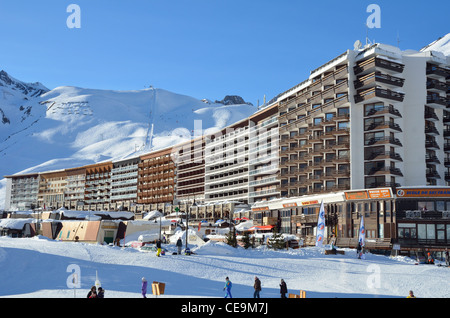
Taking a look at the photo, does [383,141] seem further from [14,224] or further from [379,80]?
[14,224]

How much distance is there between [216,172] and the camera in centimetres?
12781

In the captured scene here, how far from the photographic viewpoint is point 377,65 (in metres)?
73.9

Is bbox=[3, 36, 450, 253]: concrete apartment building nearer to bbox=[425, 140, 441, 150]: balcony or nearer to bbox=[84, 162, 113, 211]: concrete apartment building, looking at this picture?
bbox=[425, 140, 441, 150]: balcony

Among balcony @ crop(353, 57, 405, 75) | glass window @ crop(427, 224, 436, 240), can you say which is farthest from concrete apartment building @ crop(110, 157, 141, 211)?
glass window @ crop(427, 224, 436, 240)

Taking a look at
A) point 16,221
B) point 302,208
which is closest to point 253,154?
point 302,208

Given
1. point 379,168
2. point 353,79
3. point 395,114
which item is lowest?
point 379,168

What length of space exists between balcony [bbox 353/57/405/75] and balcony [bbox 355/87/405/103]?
3.18 meters

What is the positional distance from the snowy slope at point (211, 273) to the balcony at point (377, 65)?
3246cm

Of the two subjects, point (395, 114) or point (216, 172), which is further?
point (216, 172)

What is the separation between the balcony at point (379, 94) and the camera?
7344 cm

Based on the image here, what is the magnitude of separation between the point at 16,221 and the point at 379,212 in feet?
208

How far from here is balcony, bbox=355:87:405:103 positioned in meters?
73.4

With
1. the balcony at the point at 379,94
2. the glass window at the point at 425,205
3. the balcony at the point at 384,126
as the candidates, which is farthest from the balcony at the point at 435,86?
the glass window at the point at 425,205
